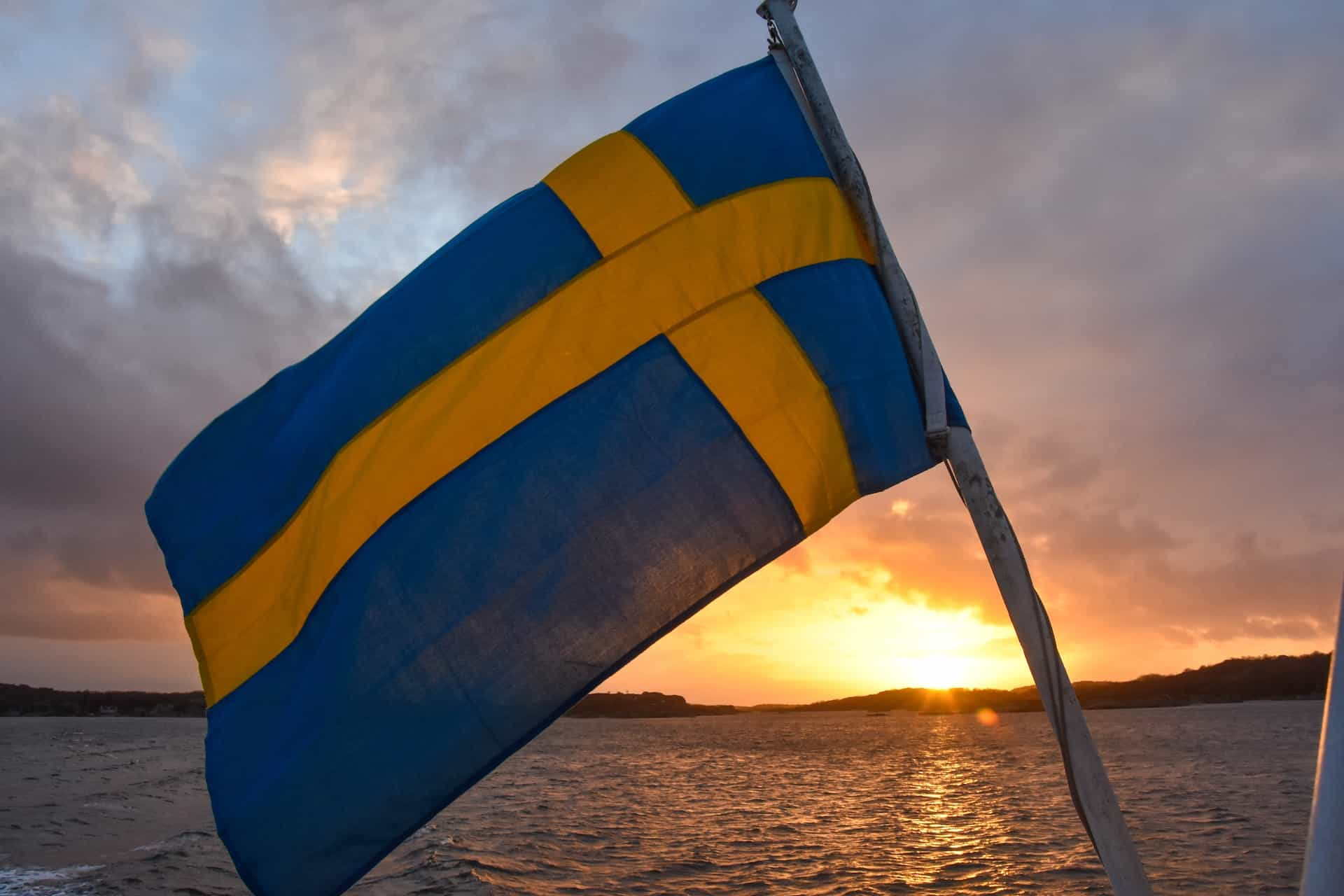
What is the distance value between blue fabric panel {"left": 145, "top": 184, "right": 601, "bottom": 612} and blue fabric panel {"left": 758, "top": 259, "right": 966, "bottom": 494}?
873mm

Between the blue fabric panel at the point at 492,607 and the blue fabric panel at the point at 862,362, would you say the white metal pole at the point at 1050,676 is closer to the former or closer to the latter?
the blue fabric panel at the point at 862,362

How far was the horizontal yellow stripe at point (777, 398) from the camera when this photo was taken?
131 inches

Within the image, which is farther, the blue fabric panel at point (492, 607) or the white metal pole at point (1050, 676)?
the blue fabric panel at point (492, 607)

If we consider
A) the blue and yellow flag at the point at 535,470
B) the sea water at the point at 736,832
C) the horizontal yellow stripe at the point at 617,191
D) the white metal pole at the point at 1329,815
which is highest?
the horizontal yellow stripe at the point at 617,191

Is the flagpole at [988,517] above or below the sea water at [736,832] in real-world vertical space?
above

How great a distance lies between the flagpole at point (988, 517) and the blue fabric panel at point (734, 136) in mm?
111

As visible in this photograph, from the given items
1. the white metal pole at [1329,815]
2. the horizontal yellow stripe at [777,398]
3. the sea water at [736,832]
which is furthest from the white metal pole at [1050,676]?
the sea water at [736,832]

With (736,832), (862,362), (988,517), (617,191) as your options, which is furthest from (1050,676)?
(736,832)

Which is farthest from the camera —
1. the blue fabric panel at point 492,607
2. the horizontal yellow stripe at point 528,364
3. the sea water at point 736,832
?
the sea water at point 736,832

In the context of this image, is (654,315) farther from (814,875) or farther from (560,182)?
(814,875)

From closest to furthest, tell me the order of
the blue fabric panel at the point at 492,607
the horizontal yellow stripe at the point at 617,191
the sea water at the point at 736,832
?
1. the blue fabric panel at the point at 492,607
2. the horizontal yellow stripe at the point at 617,191
3. the sea water at the point at 736,832

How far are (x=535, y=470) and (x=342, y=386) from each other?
1.06 metres

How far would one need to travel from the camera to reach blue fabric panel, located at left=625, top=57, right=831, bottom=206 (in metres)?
3.80

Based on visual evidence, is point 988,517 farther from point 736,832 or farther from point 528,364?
point 736,832
